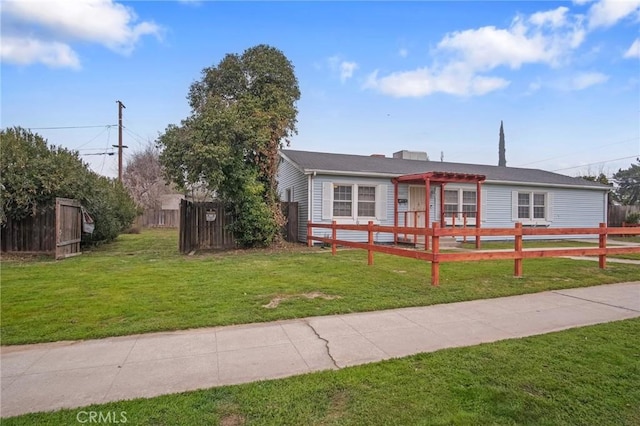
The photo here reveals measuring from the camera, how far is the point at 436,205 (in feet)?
51.2

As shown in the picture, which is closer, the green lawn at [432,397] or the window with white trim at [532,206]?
the green lawn at [432,397]

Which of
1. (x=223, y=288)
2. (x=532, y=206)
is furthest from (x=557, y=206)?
(x=223, y=288)

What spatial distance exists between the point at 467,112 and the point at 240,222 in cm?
1288

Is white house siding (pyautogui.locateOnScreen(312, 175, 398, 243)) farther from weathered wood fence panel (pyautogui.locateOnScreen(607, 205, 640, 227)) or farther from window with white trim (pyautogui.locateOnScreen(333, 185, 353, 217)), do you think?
weathered wood fence panel (pyautogui.locateOnScreen(607, 205, 640, 227))

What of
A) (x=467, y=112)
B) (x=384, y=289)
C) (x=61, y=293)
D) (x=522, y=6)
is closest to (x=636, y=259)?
(x=522, y=6)

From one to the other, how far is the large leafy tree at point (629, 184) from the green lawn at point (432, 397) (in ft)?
141

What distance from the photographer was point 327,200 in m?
14.0

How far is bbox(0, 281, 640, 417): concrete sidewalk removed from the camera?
288 centimetres

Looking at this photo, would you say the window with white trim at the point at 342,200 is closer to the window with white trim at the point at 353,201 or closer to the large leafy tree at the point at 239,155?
the window with white trim at the point at 353,201

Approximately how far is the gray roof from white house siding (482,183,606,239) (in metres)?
0.39

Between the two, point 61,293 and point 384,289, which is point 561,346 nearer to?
point 384,289

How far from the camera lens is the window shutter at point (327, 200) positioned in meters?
13.9
